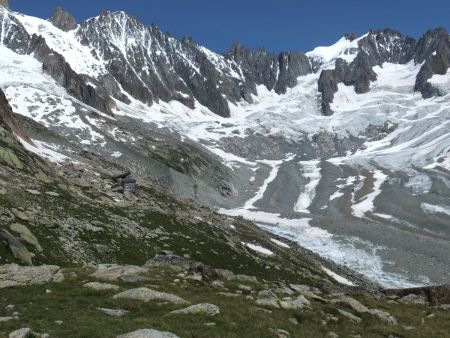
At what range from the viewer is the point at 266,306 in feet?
85.2

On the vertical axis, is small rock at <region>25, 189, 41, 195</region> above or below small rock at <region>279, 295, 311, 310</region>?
below

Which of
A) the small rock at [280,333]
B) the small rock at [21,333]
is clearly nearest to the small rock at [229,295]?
the small rock at [280,333]

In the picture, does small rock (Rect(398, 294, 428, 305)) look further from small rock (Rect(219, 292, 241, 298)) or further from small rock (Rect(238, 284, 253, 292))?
small rock (Rect(219, 292, 241, 298))

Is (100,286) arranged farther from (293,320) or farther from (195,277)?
(293,320)

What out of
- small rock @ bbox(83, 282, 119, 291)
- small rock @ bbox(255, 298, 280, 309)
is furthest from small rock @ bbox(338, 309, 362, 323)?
small rock @ bbox(83, 282, 119, 291)

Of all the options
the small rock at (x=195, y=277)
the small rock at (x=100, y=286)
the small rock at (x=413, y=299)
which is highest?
the small rock at (x=413, y=299)

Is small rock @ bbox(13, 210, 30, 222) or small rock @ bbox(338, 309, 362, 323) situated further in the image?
small rock @ bbox(13, 210, 30, 222)

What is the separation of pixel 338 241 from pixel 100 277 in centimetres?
11892

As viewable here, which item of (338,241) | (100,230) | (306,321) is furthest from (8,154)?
(338,241)

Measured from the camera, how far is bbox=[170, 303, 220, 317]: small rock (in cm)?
2209

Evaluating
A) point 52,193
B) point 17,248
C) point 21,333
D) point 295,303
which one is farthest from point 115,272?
point 52,193

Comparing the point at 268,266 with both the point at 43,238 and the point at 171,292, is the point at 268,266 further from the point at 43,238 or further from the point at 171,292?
the point at 171,292

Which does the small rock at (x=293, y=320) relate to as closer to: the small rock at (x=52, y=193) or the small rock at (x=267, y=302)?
the small rock at (x=267, y=302)

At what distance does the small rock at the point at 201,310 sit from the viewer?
22.1 m
